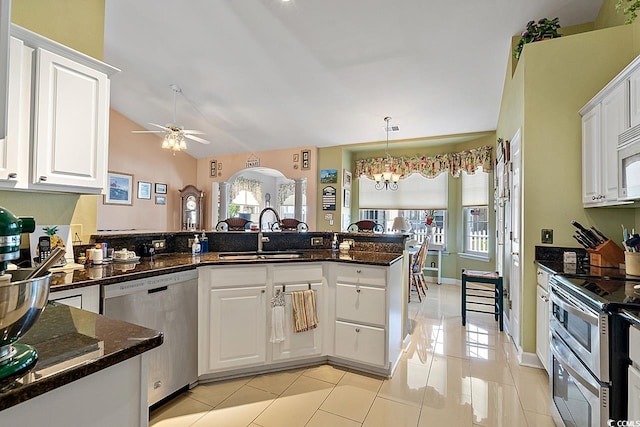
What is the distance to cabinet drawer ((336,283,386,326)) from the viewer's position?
239cm

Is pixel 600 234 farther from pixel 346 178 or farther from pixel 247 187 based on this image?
pixel 247 187

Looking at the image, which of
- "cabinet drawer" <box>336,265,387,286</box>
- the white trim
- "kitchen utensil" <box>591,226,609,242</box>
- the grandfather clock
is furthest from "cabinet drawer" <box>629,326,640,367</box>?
the grandfather clock

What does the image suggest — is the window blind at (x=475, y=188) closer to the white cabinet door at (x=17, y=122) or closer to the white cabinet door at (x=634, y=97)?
the white cabinet door at (x=634, y=97)

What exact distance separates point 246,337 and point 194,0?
11.3ft

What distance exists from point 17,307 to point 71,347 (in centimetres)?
20

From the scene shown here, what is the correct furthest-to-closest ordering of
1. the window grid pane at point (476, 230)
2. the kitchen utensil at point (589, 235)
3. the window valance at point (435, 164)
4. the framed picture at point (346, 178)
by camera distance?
the framed picture at point (346, 178), the window grid pane at point (476, 230), the window valance at point (435, 164), the kitchen utensil at point (589, 235)

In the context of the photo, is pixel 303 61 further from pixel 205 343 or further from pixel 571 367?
pixel 571 367

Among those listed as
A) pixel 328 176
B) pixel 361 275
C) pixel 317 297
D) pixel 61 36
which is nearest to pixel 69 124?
Result: pixel 61 36

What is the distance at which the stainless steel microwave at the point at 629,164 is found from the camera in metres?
1.87

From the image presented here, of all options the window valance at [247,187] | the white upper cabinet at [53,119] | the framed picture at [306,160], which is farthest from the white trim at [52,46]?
the window valance at [247,187]

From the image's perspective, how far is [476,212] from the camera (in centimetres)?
589

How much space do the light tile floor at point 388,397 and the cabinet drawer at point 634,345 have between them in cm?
100

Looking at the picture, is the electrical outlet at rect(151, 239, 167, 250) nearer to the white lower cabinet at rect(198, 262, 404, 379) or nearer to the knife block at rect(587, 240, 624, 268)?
the white lower cabinet at rect(198, 262, 404, 379)

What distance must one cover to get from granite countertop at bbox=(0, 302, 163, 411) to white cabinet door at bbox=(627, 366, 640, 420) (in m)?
1.76
